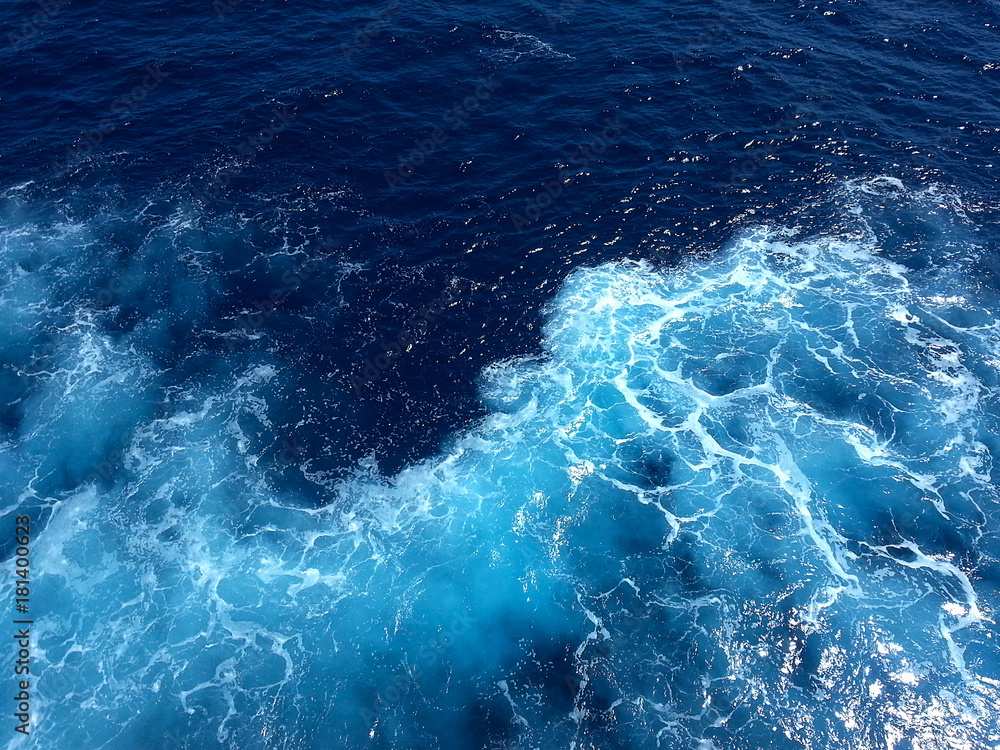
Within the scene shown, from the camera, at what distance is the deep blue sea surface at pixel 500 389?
336 ft

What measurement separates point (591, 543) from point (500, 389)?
36013mm

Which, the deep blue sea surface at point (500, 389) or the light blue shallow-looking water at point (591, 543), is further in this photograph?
the deep blue sea surface at point (500, 389)

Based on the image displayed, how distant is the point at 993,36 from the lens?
19475 cm

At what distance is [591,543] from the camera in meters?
117

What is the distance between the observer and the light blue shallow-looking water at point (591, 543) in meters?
99.9

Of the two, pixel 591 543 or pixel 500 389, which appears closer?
pixel 591 543

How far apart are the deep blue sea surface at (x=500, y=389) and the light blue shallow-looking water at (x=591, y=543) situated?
623 mm

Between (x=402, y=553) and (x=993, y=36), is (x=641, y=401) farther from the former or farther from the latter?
(x=993, y=36)

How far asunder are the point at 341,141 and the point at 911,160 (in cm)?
14478

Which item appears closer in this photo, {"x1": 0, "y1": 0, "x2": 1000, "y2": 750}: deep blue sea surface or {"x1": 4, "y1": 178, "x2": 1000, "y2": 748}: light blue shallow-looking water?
{"x1": 4, "y1": 178, "x2": 1000, "y2": 748}: light blue shallow-looking water

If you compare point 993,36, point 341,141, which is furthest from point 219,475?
point 993,36

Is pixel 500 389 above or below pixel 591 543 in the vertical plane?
above

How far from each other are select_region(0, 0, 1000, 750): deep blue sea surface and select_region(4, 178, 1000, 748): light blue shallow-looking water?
0.62 m

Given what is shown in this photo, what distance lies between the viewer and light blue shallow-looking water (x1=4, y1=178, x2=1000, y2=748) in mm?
99938
